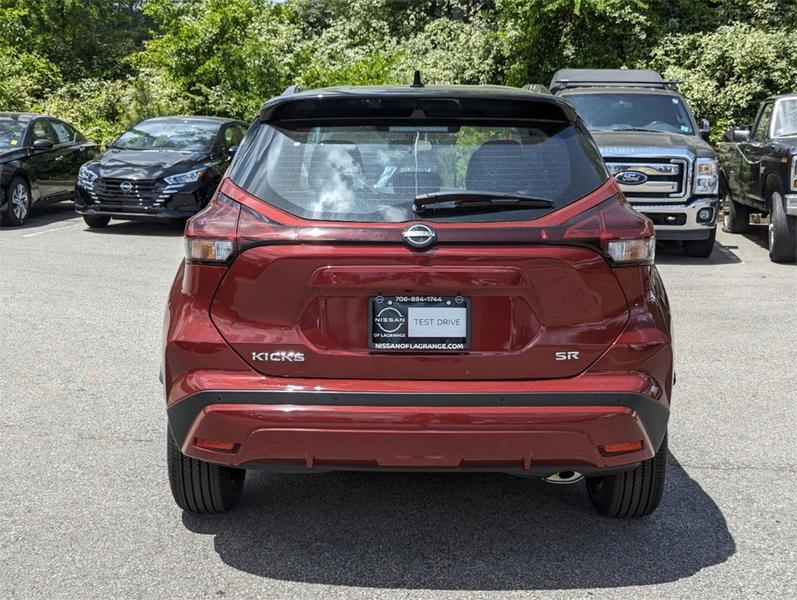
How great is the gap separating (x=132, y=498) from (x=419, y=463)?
61.4 inches

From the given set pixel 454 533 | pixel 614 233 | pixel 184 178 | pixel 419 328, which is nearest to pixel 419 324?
pixel 419 328

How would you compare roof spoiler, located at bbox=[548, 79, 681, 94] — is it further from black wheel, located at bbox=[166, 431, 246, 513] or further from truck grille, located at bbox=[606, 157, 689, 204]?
black wheel, located at bbox=[166, 431, 246, 513]

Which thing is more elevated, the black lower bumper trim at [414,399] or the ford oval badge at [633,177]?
the black lower bumper trim at [414,399]

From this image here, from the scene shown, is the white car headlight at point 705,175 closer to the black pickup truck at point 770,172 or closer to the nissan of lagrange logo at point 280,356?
the black pickup truck at point 770,172

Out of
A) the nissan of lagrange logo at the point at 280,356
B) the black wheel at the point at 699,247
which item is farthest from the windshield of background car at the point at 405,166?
the black wheel at the point at 699,247

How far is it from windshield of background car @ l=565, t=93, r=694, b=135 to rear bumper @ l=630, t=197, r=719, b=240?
1567mm

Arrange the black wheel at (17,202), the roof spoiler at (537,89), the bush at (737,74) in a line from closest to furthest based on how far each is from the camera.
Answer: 1. the roof spoiler at (537,89)
2. the black wheel at (17,202)
3. the bush at (737,74)

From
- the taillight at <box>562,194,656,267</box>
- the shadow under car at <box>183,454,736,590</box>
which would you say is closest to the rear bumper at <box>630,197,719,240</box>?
the shadow under car at <box>183,454,736,590</box>

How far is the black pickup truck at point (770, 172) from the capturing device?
11.6 meters

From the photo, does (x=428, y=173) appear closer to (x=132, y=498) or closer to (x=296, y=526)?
(x=296, y=526)

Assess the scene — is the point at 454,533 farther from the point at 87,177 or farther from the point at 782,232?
the point at 87,177

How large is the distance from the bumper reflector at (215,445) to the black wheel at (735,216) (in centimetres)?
1233

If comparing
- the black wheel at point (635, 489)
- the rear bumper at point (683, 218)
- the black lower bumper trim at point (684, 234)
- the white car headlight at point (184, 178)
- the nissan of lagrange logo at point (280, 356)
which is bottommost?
the black lower bumper trim at point (684, 234)

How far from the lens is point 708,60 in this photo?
2011 cm
